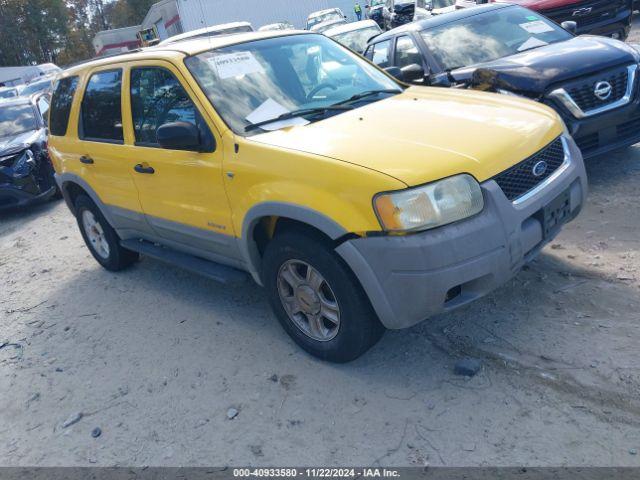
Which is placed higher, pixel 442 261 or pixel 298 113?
pixel 298 113

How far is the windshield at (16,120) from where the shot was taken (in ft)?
33.4

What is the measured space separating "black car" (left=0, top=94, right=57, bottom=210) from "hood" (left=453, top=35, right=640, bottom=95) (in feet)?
22.5

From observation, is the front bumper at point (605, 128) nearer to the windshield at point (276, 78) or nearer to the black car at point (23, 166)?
the windshield at point (276, 78)

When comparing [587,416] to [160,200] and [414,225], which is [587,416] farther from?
[160,200]

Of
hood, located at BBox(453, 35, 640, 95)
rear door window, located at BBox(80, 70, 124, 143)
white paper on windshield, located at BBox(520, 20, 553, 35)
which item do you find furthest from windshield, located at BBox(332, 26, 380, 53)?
rear door window, located at BBox(80, 70, 124, 143)

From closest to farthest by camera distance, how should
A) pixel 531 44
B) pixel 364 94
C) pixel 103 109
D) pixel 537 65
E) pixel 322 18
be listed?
pixel 364 94, pixel 103 109, pixel 537 65, pixel 531 44, pixel 322 18

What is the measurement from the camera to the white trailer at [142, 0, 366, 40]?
28.7 meters

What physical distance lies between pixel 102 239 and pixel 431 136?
389 centimetres

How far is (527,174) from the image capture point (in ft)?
11.1

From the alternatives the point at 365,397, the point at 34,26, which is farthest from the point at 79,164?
the point at 34,26

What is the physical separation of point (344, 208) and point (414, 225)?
376 mm

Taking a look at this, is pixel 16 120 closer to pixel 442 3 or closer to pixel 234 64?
pixel 234 64

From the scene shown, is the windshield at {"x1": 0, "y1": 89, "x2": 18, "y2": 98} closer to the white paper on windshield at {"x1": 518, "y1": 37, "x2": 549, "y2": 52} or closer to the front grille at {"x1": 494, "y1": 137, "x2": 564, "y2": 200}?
the white paper on windshield at {"x1": 518, "y1": 37, "x2": 549, "y2": 52}

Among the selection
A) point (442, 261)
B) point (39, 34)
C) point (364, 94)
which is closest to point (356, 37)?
point (364, 94)
